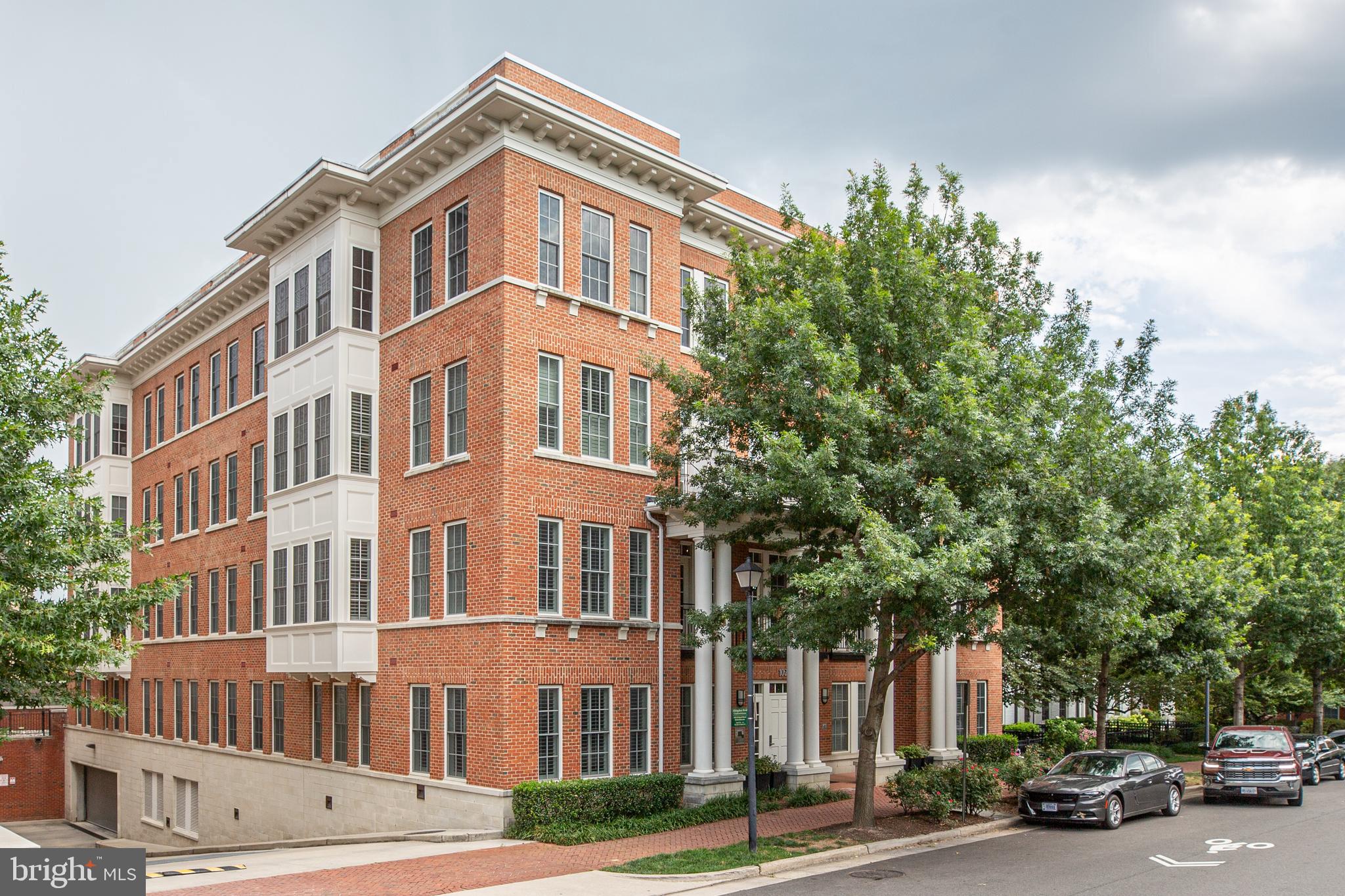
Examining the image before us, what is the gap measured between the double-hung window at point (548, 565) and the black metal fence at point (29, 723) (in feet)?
110

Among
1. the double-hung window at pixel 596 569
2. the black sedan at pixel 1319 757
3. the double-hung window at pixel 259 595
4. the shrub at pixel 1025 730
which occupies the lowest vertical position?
the shrub at pixel 1025 730

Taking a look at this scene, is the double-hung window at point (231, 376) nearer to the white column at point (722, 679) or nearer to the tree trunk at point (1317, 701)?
the white column at point (722, 679)

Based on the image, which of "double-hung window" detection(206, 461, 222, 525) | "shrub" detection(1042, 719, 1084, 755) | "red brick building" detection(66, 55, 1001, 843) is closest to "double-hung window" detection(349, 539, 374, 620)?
"red brick building" detection(66, 55, 1001, 843)

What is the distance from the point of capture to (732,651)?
19.6 m

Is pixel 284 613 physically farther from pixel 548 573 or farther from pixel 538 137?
pixel 538 137

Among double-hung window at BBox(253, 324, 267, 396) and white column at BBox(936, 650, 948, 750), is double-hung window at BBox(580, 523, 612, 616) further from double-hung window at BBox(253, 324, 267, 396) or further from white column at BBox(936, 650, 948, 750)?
double-hung window at BBox(253, 324, 267, 396)

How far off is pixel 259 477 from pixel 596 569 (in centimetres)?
1269

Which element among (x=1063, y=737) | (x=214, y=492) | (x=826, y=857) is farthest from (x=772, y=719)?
(x=214, y=492)

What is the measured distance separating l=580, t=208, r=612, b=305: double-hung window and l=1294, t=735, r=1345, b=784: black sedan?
907 inches

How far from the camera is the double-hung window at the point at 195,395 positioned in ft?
114

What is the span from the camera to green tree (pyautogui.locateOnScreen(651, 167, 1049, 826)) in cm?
1706

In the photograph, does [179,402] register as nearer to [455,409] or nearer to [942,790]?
[455,409]

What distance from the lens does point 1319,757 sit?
104 ft

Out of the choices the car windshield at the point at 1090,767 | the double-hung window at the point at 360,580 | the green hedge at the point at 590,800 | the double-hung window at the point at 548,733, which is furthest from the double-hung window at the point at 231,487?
the car windshield at the point at 1090,767
